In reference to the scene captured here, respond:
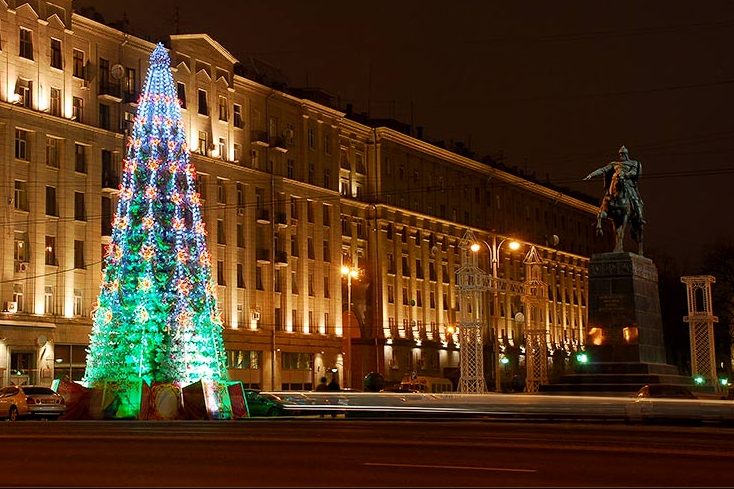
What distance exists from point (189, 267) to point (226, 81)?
36.7 metres

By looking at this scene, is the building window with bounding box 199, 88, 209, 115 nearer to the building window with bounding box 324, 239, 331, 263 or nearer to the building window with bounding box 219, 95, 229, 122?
the building window with bounding box 219, 95, 229, 122

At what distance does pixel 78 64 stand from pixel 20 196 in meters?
8.38

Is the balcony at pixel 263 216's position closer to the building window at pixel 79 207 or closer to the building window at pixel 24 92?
the building window at pixel 79 207

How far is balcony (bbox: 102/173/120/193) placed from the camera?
61.1 meters

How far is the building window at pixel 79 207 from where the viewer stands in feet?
195

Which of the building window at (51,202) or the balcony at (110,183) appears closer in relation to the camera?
the building window at (51,202)

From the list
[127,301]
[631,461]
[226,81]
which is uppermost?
[226,81]

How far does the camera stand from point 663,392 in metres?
33.5

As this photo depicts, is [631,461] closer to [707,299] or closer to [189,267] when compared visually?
[189,267]

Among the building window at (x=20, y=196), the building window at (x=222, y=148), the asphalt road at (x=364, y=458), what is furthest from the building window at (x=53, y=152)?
the asphalt road at (x=364, y=458)

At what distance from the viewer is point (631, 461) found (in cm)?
1641

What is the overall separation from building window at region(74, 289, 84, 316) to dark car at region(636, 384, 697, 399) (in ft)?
111

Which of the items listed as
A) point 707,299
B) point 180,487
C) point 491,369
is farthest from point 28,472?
point 491,369

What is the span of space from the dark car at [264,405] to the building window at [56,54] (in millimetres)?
24003
